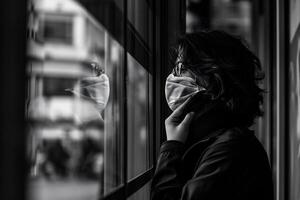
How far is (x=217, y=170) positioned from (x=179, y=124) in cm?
24

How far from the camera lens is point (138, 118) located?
4.88 ft

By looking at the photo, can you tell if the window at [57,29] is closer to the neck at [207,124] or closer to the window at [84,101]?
the window at [84,101]

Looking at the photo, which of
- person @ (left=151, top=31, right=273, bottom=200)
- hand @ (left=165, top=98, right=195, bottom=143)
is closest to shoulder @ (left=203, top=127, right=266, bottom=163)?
person @ (left=151, top=31, right=273, bottom=200)

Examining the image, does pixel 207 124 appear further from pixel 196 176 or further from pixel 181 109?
pixel 196 176

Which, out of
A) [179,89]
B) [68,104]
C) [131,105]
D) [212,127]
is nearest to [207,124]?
[212,127]

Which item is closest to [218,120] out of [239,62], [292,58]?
[239,62]

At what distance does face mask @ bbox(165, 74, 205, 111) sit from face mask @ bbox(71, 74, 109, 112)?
30 centimetres

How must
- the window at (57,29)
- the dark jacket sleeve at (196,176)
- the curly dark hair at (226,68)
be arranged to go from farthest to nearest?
the curly dark hair at (226,68)
the dark jacket sleeve at (196,176)
the window at (57,29)

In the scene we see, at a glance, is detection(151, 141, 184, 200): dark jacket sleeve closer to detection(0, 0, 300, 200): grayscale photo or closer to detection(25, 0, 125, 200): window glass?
detection(0, 0, 300, 200): grayscale photo

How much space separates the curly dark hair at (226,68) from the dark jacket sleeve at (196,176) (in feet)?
0.56

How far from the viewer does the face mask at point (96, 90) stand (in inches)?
33.1

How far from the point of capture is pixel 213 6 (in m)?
4.41

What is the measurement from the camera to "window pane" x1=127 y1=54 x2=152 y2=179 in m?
1.34

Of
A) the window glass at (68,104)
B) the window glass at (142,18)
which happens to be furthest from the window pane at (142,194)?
the window glass at (142,18)
